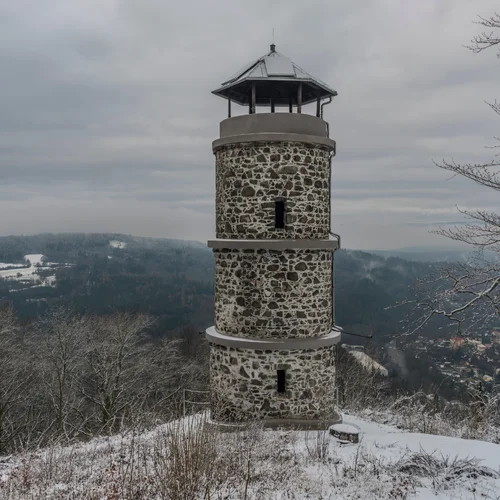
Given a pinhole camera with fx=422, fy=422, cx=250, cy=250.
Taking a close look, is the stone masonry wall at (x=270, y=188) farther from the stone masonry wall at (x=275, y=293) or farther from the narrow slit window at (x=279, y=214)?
the stone masonry wall at (x=275, y=293)

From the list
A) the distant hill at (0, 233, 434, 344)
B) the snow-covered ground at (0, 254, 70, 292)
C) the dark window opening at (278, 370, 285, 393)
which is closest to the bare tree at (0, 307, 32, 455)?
the dark window opening at (278, 370, 285, 393)

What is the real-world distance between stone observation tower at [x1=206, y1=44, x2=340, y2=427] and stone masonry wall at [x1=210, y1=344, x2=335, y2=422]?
0.02 metres

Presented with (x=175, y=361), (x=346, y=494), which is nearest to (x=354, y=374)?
(x=175, y=361)

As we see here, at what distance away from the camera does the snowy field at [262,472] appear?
5.26m

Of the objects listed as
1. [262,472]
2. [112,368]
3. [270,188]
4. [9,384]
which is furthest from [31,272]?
[262,472]

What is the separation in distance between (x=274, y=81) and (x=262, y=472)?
331 inches

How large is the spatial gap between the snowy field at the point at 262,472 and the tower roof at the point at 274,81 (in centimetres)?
784

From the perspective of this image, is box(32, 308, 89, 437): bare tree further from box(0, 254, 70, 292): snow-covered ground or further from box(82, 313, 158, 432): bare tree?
box(0, 254, 70, 292): snow-covered ground

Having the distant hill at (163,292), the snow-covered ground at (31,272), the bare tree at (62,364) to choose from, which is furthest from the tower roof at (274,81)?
the snow-covered ground at (31,272)

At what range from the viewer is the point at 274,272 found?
9.88 meters

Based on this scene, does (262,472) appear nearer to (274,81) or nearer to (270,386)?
(270,386)

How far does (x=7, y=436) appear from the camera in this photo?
19.0m

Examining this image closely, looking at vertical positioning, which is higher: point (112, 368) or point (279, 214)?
point (279, 214)

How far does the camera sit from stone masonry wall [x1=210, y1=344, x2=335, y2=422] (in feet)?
32.2
